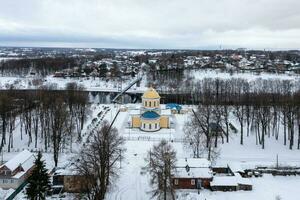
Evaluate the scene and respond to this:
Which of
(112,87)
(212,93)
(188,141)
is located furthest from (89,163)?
(112,87)

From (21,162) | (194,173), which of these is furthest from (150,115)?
(21,162)

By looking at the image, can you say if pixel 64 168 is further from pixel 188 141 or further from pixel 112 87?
pixel 112 87

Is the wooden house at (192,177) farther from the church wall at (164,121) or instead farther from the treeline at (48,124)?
the church wall at (164,121)

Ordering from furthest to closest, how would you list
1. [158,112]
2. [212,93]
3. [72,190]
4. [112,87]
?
[112,87] → [212,93] → [158,112] → [72,190]

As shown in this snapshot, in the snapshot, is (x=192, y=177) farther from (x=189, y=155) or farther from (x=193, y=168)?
(x=189, y=155)

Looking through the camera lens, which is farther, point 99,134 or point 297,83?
point 297,83

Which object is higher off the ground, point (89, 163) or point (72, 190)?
point (89, 163)

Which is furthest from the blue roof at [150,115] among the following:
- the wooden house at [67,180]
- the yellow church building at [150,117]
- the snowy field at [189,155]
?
the wooden house at [67,180]

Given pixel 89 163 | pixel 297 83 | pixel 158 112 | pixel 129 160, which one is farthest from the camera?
pixel 297 83
